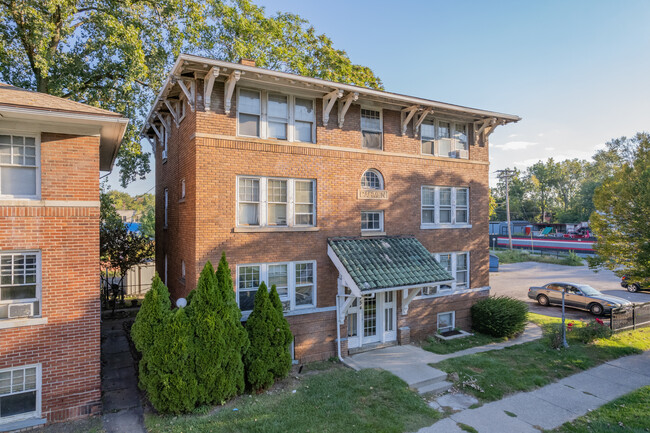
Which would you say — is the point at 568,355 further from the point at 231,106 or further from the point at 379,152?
the point at 231,106

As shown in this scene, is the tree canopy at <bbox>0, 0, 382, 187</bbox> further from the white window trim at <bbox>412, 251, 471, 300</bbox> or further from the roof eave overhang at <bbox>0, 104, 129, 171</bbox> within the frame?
the white window trim at <bbox>412, 251, 471, 300</bbox>

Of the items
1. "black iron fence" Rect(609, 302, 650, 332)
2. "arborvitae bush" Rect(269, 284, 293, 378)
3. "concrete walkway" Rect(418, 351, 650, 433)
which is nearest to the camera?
"concrete walkway" Rect(418, 351, 650, 433)

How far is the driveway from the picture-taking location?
20703 millimetres

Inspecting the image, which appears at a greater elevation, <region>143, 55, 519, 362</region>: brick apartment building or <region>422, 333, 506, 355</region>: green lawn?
<region>143, 55, 519, 362</region>: brick apartment building

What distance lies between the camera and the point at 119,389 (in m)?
9.78

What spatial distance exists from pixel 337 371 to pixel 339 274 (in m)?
3.03

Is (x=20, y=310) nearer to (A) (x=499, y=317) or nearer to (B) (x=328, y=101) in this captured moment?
(B) (x=328, y=101)

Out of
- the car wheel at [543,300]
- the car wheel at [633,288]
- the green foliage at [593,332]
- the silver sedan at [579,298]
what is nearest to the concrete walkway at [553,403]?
the green foliage at [593,332]

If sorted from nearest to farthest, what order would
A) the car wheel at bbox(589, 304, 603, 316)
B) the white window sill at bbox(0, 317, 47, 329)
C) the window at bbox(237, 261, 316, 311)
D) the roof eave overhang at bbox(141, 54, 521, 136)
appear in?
1. the white window sill at bbox(0, 317, 47, 329)
2. the roof eave overhang at bbox(141, 54, 521, 136)
3. the window at bbox(237, 261, 316, 311)
4. the car wheel at bbox(589, 304, 603, 316)

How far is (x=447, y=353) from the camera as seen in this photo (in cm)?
1240

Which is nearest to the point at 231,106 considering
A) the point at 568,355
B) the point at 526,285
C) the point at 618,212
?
the point at 568,355

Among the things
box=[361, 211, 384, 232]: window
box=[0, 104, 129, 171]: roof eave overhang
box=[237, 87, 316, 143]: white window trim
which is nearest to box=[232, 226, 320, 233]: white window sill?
box=[361, 211, 384, 232]: window

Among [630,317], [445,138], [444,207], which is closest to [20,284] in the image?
[444,207]

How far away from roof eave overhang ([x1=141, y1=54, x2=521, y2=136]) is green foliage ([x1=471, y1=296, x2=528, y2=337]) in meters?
7.73
